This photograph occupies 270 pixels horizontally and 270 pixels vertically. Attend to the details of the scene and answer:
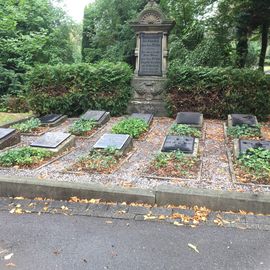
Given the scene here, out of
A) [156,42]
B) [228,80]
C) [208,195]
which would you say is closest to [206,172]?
[208,195]

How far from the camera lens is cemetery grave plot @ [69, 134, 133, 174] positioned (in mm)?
5884

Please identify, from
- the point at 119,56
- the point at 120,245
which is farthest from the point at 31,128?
the point at 119,56

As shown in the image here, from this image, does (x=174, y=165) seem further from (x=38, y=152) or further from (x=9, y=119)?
(x=9, y=119)

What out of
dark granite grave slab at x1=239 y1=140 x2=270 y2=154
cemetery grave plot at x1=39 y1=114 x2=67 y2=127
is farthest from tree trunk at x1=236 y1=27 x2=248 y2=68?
dark granite grave slab at x1=239 y1=140 x2=270 y2=154

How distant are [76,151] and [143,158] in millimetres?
1481

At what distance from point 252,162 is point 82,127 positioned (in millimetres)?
4468

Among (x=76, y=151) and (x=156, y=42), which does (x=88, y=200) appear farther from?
(x=156, y=42)

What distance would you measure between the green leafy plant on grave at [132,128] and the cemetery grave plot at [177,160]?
1.21 meters

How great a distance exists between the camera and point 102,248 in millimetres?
3625

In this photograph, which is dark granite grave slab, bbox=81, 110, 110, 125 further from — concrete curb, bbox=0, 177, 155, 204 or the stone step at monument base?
concrete curb, bbox=0, 177, 155, 204

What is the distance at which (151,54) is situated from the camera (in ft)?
35.5

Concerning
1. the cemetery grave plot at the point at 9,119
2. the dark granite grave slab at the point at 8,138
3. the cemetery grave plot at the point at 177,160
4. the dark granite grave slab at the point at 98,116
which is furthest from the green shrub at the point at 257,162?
the cemetery grave plot at the point at 9,119

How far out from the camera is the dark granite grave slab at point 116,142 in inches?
266

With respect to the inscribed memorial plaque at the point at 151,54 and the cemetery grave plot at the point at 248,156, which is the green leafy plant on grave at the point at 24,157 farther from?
the inscribed memorial plaque at the point at 151,54
